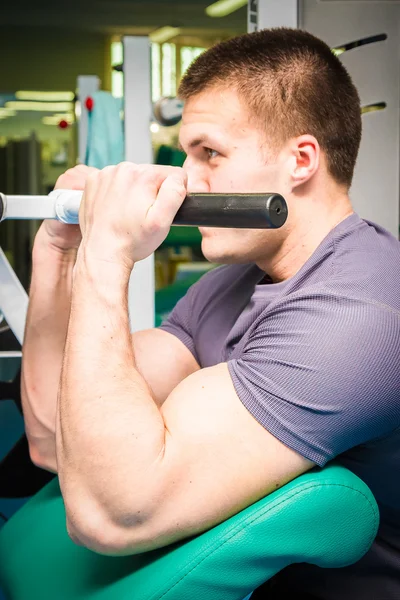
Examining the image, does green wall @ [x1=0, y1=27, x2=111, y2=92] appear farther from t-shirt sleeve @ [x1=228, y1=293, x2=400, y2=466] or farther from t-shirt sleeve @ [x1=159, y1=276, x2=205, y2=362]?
t-shirt sleeve @ [x1=228, y1=293, x2=400, y2=466]

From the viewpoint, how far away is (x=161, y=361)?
1436mm

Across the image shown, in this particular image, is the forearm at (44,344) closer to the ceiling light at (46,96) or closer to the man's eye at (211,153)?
the man's eye at (211,153)

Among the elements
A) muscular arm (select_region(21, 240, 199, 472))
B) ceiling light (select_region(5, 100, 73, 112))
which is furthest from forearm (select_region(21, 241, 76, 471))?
ceiling light (select_region(5, 100, 73, 112))

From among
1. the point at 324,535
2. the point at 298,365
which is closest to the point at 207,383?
the point at 298,365

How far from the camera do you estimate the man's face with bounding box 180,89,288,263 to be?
1.21m

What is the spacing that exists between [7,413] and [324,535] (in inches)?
52.0

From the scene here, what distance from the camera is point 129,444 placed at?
0.91 metres

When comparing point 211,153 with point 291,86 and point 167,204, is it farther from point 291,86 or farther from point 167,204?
point 167,204

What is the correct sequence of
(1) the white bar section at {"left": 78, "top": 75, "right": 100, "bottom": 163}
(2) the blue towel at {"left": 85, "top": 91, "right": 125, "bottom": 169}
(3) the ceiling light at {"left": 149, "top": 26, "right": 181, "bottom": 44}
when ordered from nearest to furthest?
1. (2) the blue towel at {"left": 85, "top": 91, "right": 125, "bottom": 169}
2. (1) the white bar section at {"left": 78, "top": 75, "right": 100, "bottom": 163}
3. (3) the ceiling light at {"left": 149, "top": 26, "right": 181, "bottom": 44}

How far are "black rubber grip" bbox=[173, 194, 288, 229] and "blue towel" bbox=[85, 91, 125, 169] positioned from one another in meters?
1.44

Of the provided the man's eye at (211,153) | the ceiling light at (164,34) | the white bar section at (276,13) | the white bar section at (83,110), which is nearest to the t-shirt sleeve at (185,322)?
the man's eye at (211,153)

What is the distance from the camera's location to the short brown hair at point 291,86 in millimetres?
1228

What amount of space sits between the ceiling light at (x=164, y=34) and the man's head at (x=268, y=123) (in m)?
7.14

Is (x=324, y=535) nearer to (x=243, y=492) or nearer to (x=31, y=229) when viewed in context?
(x=243, y=492)
